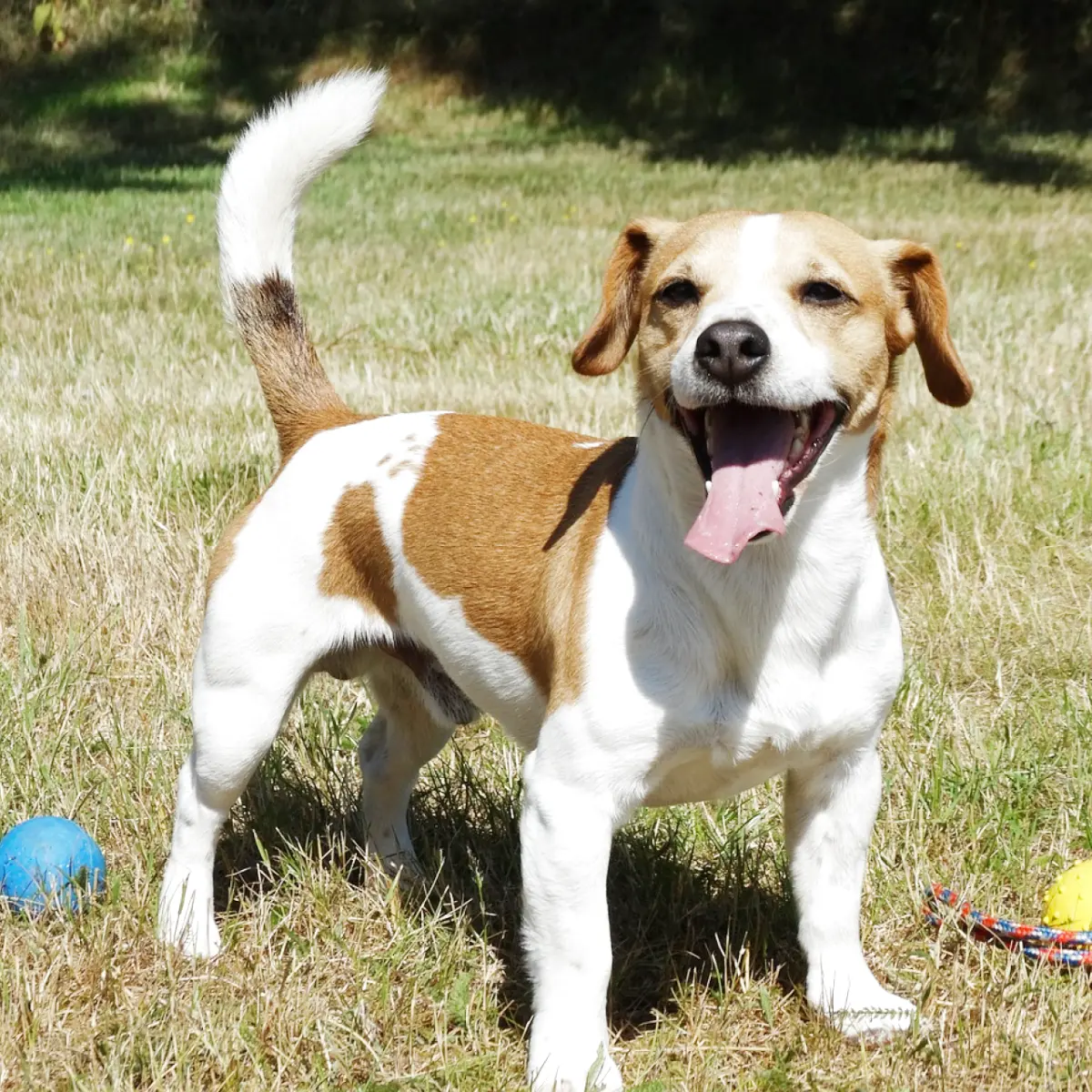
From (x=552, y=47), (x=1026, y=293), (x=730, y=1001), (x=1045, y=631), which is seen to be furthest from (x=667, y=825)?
(x=552, y=47)

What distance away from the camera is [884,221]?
13.4 metres

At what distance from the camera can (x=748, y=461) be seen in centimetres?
264

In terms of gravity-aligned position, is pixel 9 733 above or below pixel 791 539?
below

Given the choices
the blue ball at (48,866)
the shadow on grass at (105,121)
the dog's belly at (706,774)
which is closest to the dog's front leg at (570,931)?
the dog's belly at (706,774)

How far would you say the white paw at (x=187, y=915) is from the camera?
3238mm

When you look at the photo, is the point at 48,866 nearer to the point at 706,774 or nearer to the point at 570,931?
the point at 570,931

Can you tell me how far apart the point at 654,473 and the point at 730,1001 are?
114 centimetres

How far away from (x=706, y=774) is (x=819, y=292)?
0.92m

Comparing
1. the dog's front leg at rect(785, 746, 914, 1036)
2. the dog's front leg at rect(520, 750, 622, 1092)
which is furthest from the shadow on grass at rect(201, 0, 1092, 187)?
the dog's front leg at rect(520, 750, 622, 1092)

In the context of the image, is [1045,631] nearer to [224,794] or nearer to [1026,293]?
[224,794]

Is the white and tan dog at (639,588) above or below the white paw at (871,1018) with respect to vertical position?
above

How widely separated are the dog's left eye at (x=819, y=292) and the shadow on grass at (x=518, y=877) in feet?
4.47

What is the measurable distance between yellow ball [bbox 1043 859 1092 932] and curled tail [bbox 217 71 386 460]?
77.0 inches

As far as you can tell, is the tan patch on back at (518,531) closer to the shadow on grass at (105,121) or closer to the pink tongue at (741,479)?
the pink tongue at (741,479)
